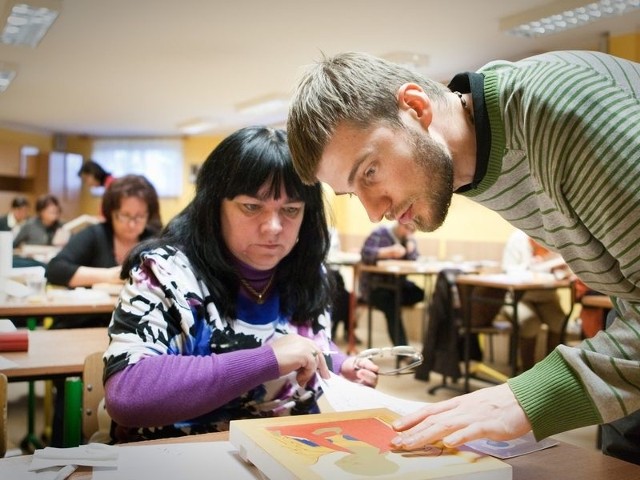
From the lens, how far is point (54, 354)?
6.05 ft

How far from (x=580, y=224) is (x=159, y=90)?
7194mm

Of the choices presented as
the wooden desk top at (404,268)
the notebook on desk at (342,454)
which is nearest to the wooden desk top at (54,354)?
the notebook on desk at (342,454)

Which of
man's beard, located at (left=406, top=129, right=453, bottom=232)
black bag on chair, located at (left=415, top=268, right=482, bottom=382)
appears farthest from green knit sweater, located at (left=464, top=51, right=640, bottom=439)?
black bag on chair, located at (left=415, top=268, right=482, bottom=382)

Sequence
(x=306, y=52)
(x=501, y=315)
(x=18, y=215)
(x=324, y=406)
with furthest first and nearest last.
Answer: (x=18, y=215) < (x=306, y=52) < (x=501, y=315) < (x=324, y=406)

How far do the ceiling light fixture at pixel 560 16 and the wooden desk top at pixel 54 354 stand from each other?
146 inches

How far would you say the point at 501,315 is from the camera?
4.94 m

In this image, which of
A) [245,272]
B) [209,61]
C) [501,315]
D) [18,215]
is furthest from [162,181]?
[245,272]

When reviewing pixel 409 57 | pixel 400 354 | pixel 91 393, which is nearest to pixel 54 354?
pixel 91 393

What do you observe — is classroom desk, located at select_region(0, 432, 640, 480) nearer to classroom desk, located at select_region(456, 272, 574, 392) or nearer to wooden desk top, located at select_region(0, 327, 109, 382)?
wooden desk top, located at select_region(0, 327, 109, 382)

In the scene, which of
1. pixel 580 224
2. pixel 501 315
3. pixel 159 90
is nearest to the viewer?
pixel 580 224

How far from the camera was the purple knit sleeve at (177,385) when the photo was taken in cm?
105

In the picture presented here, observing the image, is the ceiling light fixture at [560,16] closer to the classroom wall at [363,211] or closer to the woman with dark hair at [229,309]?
the classroom wall at [363,211]

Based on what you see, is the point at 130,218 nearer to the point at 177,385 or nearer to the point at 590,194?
the point at 177,385

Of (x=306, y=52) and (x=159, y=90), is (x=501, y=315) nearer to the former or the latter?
(x=306, y=52)
